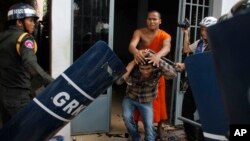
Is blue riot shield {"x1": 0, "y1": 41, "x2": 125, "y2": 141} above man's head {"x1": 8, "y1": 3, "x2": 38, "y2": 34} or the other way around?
the other way around

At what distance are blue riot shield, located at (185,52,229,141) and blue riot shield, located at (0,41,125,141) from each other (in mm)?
944

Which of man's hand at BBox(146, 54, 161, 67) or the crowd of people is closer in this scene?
the crowd of people

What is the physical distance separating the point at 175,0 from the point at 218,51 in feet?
26.9

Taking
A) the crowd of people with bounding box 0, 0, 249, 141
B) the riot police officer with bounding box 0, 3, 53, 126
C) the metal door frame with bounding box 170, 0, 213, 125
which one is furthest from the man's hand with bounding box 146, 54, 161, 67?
the metal door frame with bounding box 170, 0, 213, 125

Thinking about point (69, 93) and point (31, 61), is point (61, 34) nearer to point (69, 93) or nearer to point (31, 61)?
point (31, 61)

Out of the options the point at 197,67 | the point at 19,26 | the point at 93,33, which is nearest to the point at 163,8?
the point at 93,33

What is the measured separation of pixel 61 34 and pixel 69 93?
6.21 ft

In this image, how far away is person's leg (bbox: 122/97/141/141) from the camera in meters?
4.01

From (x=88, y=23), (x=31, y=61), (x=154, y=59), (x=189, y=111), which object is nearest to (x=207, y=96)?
(x=31, y=61)

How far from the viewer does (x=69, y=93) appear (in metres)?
2.53

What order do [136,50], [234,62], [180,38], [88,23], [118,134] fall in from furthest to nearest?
[180,38], [118,134], [88,23], [136,50], [234,62]

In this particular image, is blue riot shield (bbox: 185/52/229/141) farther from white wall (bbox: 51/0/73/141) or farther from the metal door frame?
the metal door frame

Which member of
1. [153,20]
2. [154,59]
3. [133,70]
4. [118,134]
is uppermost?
[153,20]

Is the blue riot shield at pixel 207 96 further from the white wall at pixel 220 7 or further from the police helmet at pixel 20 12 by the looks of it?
the white wall at pixel 220 7
